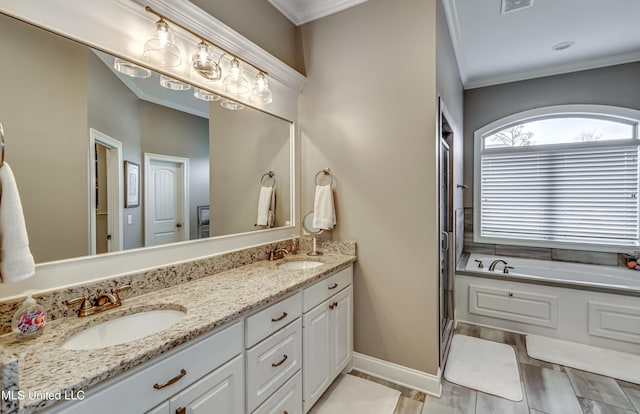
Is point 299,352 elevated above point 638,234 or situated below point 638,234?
below

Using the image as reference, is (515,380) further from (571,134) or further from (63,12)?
(63,12)

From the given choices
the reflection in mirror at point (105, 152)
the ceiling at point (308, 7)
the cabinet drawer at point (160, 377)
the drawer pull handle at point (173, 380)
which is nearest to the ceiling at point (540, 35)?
the ceiling at point (308, 7)

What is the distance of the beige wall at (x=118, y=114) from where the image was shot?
1.26 metres

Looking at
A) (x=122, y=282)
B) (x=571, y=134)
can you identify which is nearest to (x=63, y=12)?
(x=122, y=282)

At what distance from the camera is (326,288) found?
1867mm

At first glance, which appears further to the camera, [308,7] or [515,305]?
[515,305]

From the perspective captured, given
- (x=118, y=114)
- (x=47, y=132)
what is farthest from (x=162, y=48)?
(x=47, y=132)

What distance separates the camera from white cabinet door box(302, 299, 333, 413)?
167cm

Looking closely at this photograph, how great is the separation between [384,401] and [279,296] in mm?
1172

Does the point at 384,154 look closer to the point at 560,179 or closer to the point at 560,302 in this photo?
the point at 560,302

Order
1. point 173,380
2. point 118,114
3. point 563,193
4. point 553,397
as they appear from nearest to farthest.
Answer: point 173,380, point 118,114, point 553,397, point 563,193

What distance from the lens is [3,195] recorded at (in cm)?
83

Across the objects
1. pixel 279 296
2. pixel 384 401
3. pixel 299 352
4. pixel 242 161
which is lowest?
pixel 384 401

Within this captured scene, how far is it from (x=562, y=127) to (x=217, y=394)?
4.44 metres
